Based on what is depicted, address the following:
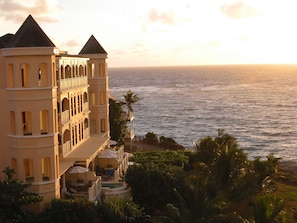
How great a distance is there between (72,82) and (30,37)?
986 centimetres

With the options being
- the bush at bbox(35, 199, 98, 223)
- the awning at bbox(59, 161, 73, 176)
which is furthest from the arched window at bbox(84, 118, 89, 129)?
the bush at bbox(35, 199, 98, 223)

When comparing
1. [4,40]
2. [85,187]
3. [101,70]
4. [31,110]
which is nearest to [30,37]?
[31,110]

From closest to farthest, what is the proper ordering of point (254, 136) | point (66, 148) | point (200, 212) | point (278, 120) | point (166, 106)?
1. point (200, 212)
2. point (66, 148)
3. point (254, 136)
4. point (278, 120)
5. point (166, 106)

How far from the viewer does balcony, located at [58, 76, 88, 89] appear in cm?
3291

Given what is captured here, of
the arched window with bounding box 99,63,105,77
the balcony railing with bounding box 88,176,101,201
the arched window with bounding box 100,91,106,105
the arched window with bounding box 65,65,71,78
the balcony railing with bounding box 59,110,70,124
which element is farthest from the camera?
the arched window with bounding box 100,91,106,105

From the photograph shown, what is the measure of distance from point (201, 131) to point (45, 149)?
64053 millimetres

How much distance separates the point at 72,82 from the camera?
117 feet

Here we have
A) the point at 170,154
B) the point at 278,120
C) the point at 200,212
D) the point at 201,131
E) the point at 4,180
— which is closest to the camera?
the point at 200,212

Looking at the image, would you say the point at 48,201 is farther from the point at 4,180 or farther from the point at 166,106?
the point at 166,106

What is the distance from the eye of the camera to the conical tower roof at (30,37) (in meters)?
26.0

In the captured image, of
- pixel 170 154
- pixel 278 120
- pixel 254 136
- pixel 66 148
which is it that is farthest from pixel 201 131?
pixel 66 148

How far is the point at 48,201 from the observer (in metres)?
27.0

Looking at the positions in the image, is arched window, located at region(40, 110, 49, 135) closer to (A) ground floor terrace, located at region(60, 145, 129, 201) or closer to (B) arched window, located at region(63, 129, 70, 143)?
(A) ground floor terrace, located at region(60, 145, 129, 201)

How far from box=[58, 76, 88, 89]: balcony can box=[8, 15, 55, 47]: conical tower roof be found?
19.4 feet
